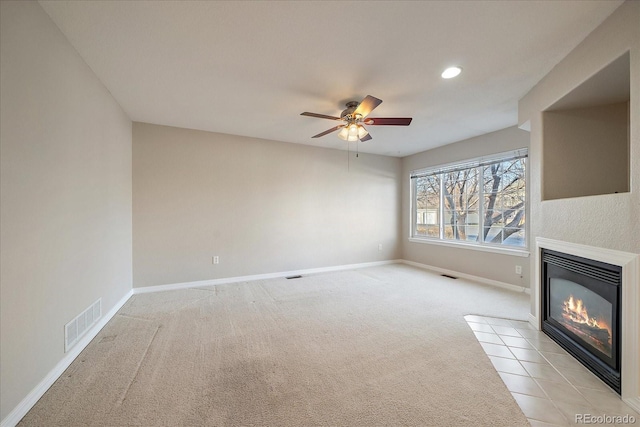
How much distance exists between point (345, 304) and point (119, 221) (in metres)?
3.10

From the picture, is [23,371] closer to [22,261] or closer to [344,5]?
[22,261]

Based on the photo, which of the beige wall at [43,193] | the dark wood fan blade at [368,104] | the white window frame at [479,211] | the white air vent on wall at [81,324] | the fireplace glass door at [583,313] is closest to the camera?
the beige wall at [43,193]

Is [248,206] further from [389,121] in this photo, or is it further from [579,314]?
[579,314]

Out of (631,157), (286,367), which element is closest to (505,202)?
(631,157)

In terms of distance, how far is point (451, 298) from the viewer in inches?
136

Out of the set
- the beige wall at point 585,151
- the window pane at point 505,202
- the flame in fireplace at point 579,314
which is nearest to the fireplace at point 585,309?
the flame in fireplace at point 579,314

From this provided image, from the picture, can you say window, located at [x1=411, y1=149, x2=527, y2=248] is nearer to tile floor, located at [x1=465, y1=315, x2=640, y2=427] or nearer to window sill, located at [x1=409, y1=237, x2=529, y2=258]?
window sill, located at [x1=409, y1=237, x2=529, y2=258]

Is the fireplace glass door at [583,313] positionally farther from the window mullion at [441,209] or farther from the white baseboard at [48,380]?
the white baseboard at [48,380]

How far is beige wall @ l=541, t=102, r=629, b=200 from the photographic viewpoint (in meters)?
2.31

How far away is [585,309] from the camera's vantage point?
2004 millimetres

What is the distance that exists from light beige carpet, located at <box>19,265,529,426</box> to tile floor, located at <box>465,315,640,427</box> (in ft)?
0.32

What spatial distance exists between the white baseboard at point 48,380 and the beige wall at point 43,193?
41mm

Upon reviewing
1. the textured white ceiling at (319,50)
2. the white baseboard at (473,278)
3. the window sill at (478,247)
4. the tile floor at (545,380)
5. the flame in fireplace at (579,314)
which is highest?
the textured white ceiling at (319,50)

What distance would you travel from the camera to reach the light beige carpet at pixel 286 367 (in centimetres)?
147
